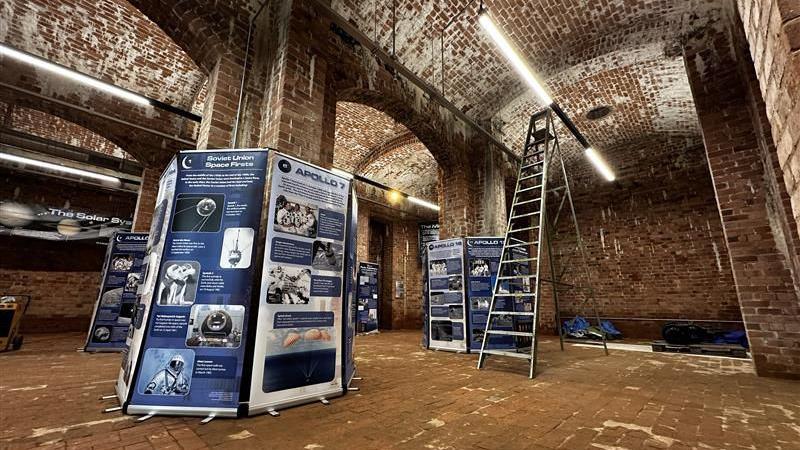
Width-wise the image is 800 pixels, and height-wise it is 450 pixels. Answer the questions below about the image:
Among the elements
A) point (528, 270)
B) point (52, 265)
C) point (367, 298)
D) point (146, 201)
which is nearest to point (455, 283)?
point (528, 270)

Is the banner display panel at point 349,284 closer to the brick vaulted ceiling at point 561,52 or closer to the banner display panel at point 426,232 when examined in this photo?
the brick vaulted ceiling at point 561,52

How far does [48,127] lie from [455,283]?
Answer: 12281mm

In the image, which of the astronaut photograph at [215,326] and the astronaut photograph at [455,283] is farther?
the astronaut photograph at [455,283]

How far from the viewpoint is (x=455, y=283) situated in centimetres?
670

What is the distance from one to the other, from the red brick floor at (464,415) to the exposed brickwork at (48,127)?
27.2ft

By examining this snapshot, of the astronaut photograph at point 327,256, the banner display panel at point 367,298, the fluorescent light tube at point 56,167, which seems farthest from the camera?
the banner display panel at point 367,298

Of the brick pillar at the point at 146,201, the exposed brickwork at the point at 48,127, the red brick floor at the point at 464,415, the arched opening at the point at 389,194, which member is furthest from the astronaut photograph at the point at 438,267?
the exposed brickwork at the point at 48,127

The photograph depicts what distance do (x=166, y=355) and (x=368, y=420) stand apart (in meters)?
1.71

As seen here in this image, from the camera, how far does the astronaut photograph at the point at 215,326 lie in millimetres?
2592

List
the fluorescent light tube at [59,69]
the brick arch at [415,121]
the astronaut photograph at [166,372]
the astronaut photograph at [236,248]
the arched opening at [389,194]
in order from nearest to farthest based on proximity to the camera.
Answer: the astronaut photograph at [166,372] → the astronaut photograph at [236,248] → the fluorescent light tube at [59,69] → the brick arch at [415,121] → the arched opening at [389,194]

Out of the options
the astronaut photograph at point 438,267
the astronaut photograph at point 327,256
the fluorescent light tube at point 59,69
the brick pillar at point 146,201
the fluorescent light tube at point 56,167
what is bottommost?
the astronaut photograph at point 327,256

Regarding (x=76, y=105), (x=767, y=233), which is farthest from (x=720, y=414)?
(x=76, y=105)

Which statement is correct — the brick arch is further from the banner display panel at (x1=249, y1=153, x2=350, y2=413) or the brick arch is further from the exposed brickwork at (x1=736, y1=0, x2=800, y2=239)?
the exposed brickwork at (x1=736, y1=0, x2=800, y2=239)

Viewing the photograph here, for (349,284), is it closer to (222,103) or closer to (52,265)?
(222,103)
